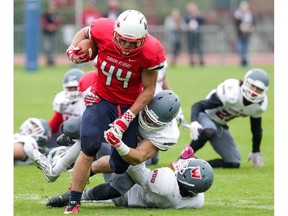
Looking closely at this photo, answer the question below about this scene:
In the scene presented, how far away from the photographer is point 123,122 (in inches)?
234

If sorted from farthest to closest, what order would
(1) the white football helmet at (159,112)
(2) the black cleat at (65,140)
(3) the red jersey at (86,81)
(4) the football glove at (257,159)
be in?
(4) the football glove at (257,159), (3) the red jersey at (86,81), (2) the black cleat at (65,140), (1) the white football helmet at (159,112)

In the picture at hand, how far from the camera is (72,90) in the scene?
8.67 meters

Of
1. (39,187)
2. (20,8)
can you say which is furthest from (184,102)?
(20,8)

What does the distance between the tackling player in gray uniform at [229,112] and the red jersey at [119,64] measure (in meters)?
2.15

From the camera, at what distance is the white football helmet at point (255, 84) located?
26.9ft

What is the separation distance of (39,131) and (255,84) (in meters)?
2.27

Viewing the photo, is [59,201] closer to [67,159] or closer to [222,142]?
[67,159]

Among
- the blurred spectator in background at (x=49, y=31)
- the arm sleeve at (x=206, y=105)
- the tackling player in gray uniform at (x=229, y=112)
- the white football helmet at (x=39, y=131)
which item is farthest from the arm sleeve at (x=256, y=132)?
the blurred spectator in background at (x=49, y=31)

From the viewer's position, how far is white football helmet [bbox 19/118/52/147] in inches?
338

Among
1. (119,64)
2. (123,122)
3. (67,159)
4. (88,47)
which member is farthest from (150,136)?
(88,47)

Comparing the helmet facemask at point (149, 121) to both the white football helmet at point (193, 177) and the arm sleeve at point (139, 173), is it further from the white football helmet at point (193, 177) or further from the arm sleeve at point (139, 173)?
the white football helmet at point (193, 177)
